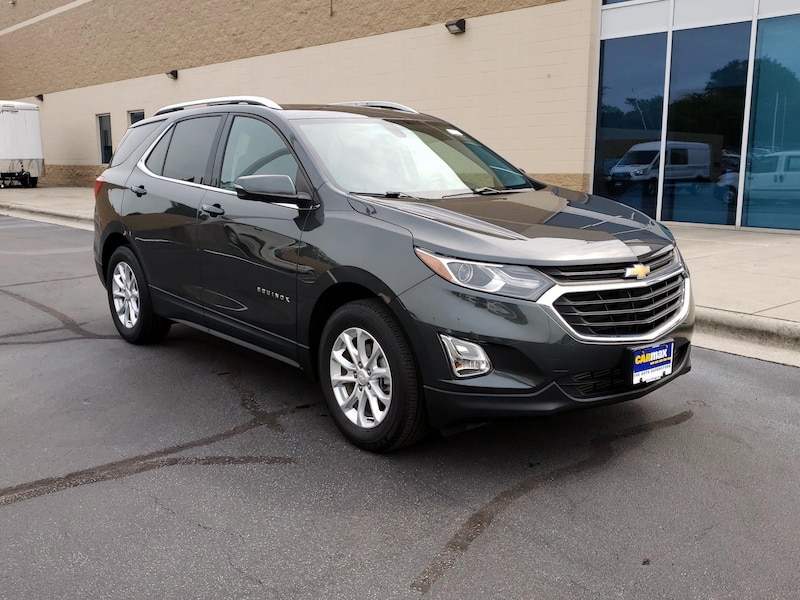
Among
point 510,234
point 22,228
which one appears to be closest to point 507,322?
point 510,234

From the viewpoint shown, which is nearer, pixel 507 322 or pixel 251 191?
pixel 507 322

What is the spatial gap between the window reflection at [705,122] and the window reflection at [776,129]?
0.24 meters

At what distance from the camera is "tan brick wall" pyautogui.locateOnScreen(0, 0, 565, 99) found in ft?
55.4

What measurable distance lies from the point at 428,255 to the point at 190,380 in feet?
7.99

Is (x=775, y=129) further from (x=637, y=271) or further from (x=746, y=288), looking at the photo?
(x=637, y=271)

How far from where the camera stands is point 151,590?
9.11 feet

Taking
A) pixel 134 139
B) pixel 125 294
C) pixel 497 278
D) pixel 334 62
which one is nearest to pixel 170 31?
pixel 334 62

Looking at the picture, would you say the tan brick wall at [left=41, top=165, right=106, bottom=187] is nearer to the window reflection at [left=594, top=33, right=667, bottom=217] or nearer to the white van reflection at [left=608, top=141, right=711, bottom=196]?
the window reflection at [left=594, top=33, right=667, bottom=217]

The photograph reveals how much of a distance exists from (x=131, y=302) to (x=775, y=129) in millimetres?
10194

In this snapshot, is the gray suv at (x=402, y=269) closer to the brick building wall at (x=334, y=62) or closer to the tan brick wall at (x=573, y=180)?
the tan brick wall at (x=573, y=180)

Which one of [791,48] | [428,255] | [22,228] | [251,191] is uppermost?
[791,48]

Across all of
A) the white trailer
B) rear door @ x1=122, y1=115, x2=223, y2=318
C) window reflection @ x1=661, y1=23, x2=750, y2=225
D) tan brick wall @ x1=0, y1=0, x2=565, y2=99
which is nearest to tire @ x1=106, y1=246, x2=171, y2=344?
rear door @ x1=122, y1=115, x2=223, y2=318

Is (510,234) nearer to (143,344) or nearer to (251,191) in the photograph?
(251,191)

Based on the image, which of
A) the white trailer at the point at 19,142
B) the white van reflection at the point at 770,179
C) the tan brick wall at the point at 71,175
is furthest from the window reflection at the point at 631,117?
the white trailer at the point at 19,142
